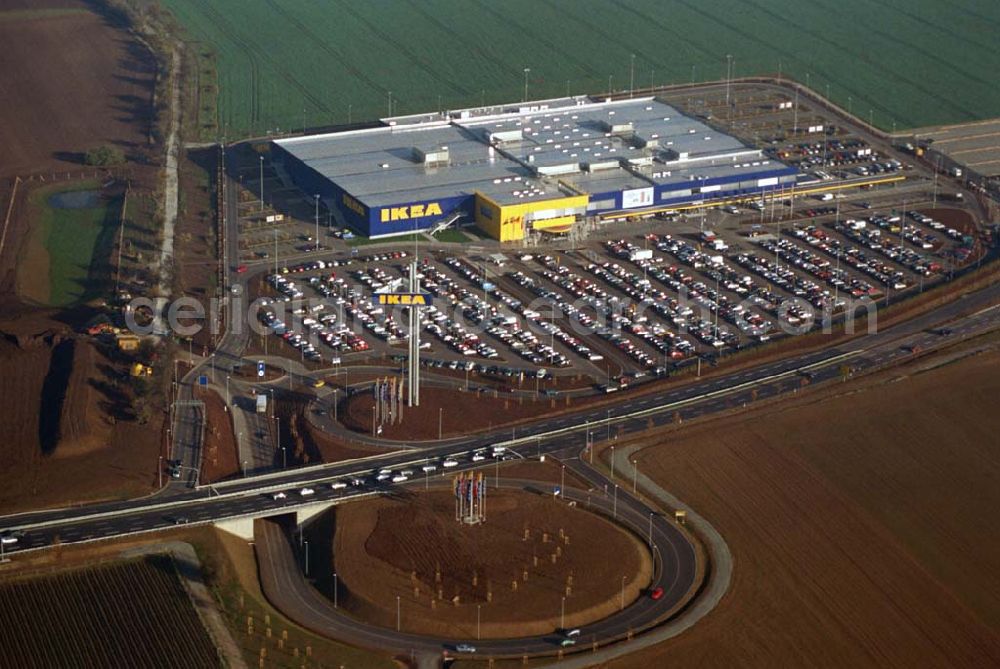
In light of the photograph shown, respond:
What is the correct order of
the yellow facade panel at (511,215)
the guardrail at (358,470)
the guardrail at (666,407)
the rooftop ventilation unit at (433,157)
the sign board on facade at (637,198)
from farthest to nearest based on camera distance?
the rooftop ventilation unit at (433,157) → the sign board on facade at (637,198) → the yellow facade panel at (511,215) → the guardrail at (666,407) → the guardrail at (358,470)

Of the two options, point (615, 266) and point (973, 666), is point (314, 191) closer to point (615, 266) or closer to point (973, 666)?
point (615, 266)

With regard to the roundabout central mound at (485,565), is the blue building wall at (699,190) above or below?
below

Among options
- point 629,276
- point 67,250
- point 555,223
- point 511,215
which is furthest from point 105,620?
point 555,223

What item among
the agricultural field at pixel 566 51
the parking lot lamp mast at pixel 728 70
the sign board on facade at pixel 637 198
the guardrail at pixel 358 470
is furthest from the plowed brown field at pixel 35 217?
the parking lot lamp mast at pixel 728 70

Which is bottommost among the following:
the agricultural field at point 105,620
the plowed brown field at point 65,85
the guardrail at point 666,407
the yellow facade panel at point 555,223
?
the plowed brown field at point 65,85

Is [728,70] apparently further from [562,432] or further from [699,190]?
[562,432]

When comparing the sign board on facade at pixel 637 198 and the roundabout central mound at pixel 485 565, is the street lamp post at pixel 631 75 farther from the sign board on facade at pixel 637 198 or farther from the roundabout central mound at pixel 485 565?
the roundabout central mound at pixel 485 565
